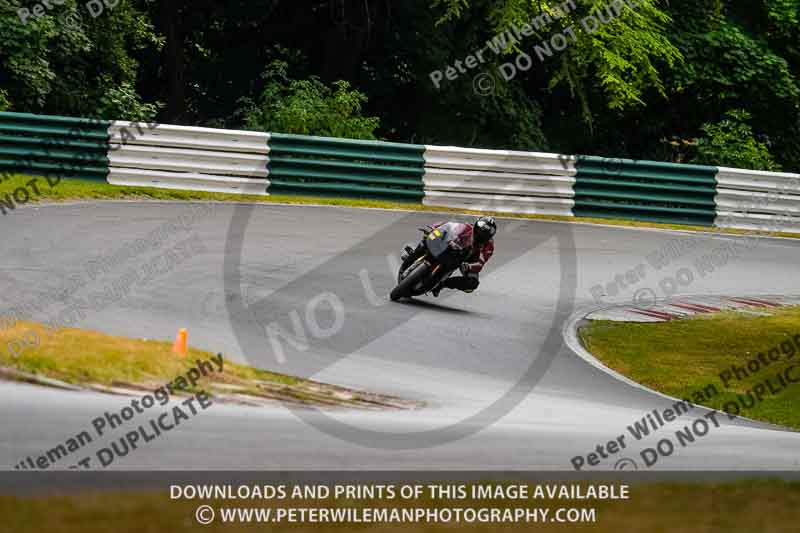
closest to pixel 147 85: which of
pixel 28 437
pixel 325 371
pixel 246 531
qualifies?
pixel 325 371

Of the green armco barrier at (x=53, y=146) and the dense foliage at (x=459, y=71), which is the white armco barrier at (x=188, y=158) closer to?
the green armco barrier at (x=53, y=146)

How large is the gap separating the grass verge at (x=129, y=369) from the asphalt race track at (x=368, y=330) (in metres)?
0.34

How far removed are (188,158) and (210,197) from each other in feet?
2.58

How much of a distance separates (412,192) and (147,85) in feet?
29.2

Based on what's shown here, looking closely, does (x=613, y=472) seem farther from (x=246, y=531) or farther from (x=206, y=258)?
(x=206, y=258)

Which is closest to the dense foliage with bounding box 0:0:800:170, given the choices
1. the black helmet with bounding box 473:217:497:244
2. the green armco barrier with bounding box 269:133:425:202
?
the green armco barrier with bounding box 269:133:425:202

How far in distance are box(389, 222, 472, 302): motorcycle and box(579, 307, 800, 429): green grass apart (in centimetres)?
166

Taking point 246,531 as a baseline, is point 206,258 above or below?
above

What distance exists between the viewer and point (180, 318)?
13133 millimetres

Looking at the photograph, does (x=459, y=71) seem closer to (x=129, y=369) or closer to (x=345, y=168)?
(x=345, y=168)

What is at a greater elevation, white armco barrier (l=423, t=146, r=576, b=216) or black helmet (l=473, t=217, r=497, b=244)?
white armco barrier (l=423, t=146, r=576, b=216)

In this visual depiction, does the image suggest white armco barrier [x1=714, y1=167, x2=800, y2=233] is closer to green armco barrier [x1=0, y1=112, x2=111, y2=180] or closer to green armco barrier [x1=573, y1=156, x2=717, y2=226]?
green armco barrier [x1=573, y1=156, x2=717, y2=226]

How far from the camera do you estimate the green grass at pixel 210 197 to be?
20.1 metres

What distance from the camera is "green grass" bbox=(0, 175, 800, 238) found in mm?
20109
